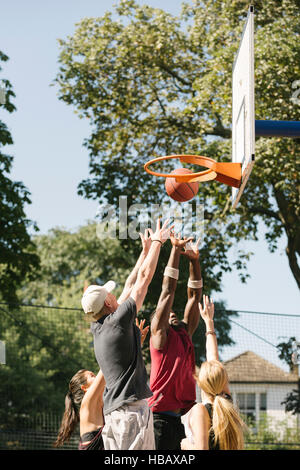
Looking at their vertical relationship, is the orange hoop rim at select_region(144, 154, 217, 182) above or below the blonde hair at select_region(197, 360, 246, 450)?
above

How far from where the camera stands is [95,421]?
493cm

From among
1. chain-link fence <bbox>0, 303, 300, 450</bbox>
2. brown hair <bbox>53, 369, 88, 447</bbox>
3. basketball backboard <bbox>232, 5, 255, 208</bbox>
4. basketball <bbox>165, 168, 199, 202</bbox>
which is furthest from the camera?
chain-link fence <bbox>0, 303, 300, 450</bbox>

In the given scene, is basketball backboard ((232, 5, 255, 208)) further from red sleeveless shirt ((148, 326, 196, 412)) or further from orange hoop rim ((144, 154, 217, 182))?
red sleeveless shirt ((148, 326, 196, 412))

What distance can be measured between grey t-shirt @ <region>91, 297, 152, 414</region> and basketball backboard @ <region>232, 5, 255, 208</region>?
1.77 metres

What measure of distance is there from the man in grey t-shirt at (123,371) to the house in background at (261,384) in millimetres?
9020

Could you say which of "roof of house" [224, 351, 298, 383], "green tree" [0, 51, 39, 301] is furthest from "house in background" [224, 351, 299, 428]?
"green tree" [0, 51, 39, 301]

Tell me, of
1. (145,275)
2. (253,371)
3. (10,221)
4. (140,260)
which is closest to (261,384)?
(253,371)

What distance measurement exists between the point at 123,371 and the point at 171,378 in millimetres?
1152

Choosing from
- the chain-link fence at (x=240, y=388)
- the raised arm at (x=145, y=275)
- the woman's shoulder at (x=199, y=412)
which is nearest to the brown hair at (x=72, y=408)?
the raised arm at (x=145, y=275)

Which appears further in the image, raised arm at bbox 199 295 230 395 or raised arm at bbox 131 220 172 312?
raised arm at bbox 199 295 230 395

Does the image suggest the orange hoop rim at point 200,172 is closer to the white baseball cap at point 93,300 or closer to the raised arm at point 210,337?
the raised arm at point 210,337

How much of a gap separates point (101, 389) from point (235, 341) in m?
8.42

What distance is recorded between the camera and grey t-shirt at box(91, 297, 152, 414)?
418 centimetres

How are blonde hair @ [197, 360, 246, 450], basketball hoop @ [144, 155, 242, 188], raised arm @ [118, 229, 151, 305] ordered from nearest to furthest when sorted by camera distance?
blonde hair @ [197, 360, 246, 450], raised arm @ [118, 229, 151, 305], basketball hoop @ [144, 155, 242, 188]
